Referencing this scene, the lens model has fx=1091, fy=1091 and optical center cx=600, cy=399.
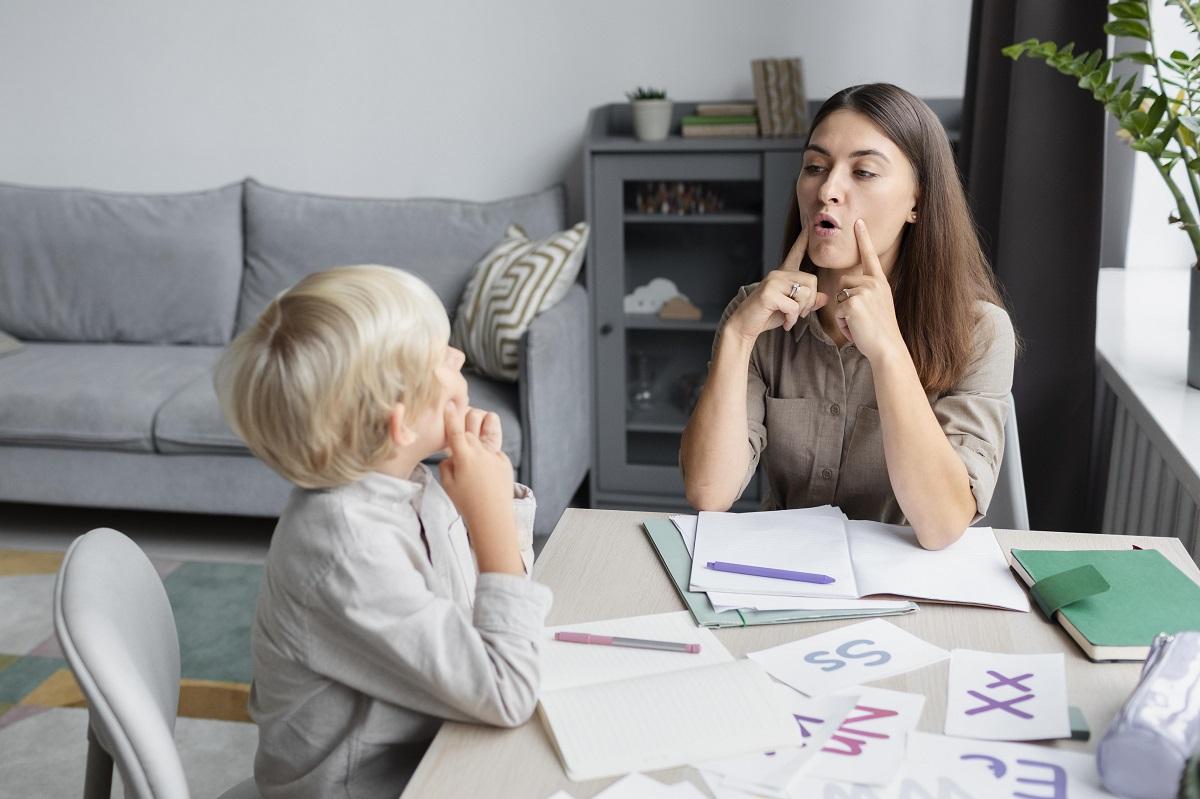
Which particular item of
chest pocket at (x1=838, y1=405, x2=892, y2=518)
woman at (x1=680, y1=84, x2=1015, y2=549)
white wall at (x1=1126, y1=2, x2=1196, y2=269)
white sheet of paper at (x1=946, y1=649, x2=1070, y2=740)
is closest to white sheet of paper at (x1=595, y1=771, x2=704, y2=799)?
white sheet of paper at (x1=946, y1=649, x2=1070, y2=740)

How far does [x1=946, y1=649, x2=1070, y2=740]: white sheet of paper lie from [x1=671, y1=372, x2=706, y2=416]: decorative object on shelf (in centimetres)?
224

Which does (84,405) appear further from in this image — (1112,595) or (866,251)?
(1112,595)

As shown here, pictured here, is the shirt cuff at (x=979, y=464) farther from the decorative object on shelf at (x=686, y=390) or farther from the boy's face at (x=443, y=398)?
the decorative object on shelf at (x=686, y=390)

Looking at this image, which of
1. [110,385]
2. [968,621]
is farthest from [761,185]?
[968,621]

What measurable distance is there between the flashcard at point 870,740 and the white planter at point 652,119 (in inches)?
92.3

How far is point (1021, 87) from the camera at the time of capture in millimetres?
2260

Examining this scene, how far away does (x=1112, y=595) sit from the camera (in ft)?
3.61

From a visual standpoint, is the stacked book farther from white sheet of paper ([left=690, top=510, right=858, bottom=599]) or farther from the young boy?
the young boy

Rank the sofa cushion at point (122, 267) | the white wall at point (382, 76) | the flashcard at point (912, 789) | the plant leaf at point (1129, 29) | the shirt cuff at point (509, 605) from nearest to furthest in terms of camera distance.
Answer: the flashcard at point (912, 789) → the shirt cuff at point (509, 605) → the plant leaf at point (1129, 29) → the white wall at point (382, 76) → the sofa cushion at point (122, 267)

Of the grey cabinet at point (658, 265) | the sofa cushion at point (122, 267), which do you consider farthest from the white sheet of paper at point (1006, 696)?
the sofa cushion at point (122, 267)

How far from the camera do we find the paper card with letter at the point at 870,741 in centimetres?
83

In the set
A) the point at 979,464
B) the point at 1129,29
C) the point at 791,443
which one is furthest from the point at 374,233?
the point at 979,464

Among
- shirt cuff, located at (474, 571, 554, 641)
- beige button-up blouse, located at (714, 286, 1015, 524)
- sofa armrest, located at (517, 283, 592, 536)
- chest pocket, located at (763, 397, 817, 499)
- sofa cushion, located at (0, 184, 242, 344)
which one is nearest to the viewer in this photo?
shirt cuff, located at (474, 571, 554, 641)

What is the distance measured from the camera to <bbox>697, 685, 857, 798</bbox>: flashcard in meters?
0.83
